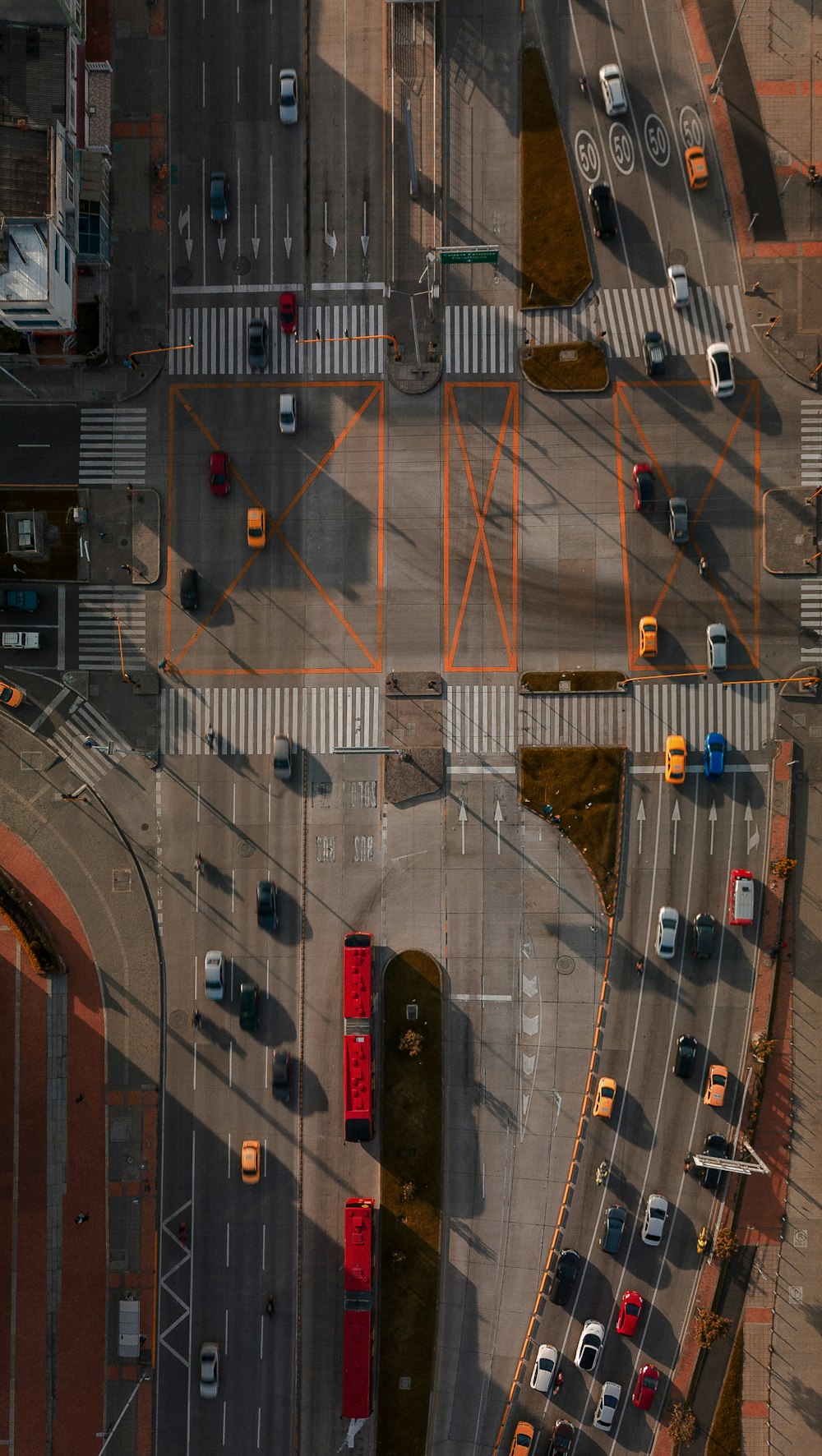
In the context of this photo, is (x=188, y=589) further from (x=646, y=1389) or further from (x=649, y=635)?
(x=646, y=1389)

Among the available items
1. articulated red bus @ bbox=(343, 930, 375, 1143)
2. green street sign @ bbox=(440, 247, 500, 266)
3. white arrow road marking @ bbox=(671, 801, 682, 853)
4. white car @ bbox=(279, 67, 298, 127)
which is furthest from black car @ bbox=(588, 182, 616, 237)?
articulated red bus @ bbox=(343, 930, 375, 1143)

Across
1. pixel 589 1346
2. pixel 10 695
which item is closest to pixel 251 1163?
pixel 589 1346

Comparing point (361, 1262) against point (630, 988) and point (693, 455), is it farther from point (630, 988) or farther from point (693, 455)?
point (693, 455)

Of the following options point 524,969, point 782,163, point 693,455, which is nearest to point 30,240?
point 693,455

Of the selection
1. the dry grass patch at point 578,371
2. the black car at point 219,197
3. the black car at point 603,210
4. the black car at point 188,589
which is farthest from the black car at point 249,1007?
the black car at point 603,210

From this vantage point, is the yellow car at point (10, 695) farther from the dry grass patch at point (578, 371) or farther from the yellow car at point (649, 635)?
the yellow car at point (649, 635)
